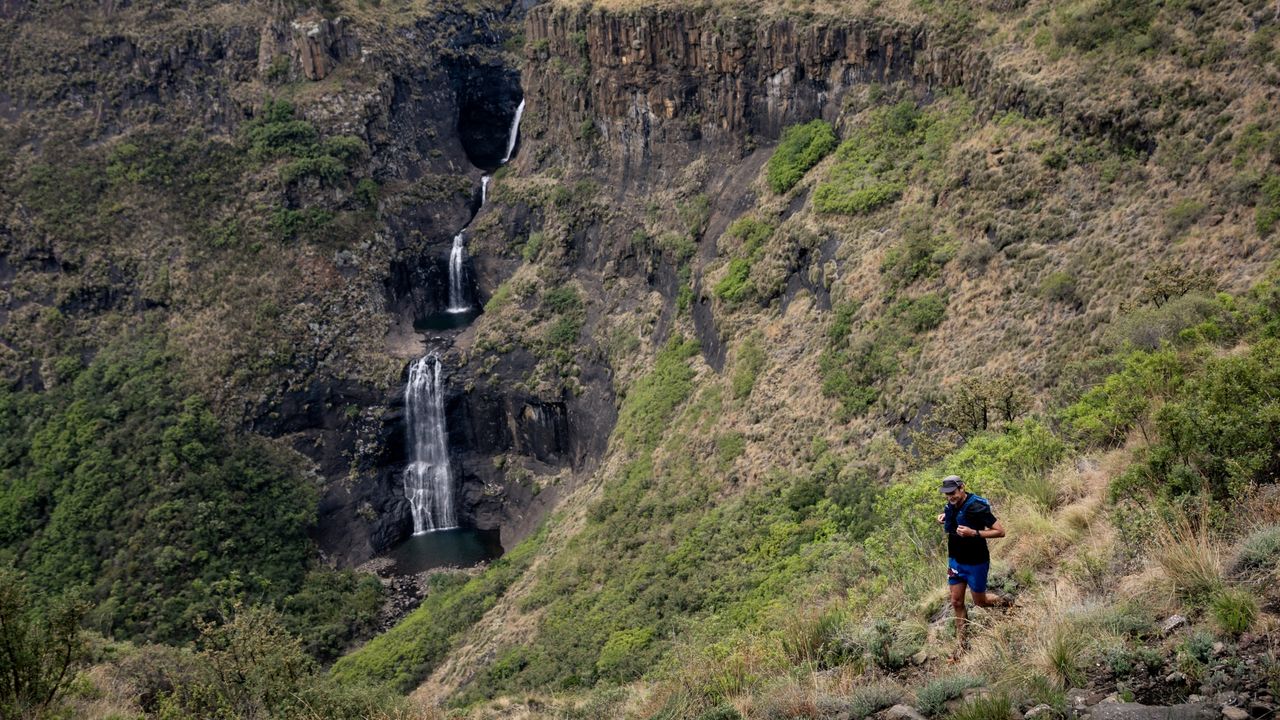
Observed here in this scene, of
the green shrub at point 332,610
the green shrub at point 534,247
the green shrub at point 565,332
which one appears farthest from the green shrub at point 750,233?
the green shrub at point 332,610

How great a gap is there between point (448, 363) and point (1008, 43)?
3499cm

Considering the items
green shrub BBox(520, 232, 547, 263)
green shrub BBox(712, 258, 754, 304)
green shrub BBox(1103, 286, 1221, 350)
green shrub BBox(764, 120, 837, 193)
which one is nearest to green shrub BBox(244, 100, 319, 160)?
green shrub BBox(520, 232, 547, 263)

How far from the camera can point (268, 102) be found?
57844 mm

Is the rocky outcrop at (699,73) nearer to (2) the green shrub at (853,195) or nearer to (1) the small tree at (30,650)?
(2) the green shrub at (853,195)

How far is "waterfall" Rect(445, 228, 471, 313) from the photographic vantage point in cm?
5769

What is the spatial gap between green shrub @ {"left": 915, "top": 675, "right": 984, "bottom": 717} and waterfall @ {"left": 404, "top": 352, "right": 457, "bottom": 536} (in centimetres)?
4565

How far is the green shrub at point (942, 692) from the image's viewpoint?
7910 millimetres

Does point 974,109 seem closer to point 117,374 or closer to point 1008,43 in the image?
point 1008,43

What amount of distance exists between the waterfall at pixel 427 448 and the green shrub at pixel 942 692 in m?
45.7

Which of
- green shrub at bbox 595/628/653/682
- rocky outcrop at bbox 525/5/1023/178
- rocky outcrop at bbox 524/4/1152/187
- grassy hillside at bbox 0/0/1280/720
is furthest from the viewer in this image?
rocky outcrop at bbox 525/5/1023/178

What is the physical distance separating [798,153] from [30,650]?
32.3 metres

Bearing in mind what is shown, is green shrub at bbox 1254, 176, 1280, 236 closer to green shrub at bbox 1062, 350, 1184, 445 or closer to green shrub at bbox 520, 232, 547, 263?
green shrub at bbox 1062, 350, 1184, 445

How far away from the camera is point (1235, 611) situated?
7.11m

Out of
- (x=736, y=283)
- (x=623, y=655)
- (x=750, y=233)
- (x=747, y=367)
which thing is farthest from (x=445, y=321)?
(x=623, y=655)
